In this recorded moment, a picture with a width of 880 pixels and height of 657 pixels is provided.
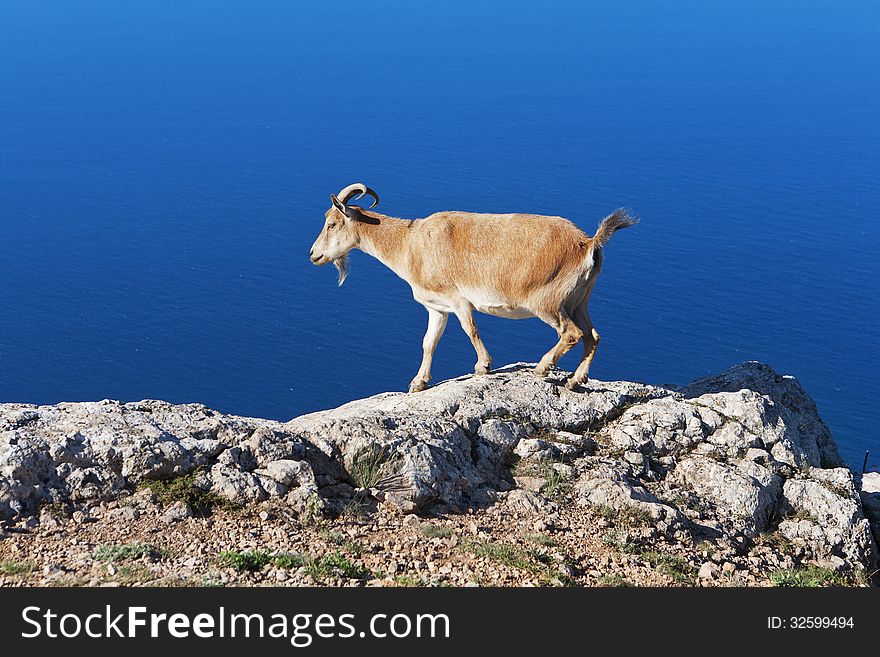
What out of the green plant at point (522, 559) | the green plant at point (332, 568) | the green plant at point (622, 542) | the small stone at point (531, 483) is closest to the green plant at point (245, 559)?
the green plant at point (332, 568)

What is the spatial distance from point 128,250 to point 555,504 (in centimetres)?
6643

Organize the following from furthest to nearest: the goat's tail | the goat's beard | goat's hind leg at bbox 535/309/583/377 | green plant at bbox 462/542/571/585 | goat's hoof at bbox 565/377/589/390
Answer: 1. the goat's beard
2. goat's hind leg at bbox 535/309/583/377
3. the goat's tail
4. goat's hoof at bbox 565/377/589/390
5. green plant at bbox 462/542/571/585

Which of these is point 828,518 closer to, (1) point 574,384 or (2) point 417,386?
(1) point 574,384

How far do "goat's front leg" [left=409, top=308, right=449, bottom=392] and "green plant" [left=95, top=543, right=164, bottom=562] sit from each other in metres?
5.85

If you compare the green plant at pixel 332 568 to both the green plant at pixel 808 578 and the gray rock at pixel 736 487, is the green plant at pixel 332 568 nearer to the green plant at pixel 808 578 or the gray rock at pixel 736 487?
the green plant at pixel 808 578

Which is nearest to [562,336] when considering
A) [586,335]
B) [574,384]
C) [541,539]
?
[586,335]

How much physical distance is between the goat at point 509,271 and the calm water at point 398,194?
31400mm

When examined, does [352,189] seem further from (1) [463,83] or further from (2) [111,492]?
(1) [463,83]

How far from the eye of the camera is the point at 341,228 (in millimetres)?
16594

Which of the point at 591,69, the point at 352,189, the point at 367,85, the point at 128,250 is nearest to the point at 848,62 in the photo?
the point at 591,69

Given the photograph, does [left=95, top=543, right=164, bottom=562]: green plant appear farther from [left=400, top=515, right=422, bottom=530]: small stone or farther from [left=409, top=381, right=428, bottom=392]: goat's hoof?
[left=409, top=381, right=428, bottom=392]: goat's hoof

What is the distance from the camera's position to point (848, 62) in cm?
13425

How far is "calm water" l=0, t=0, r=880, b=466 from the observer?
57.6 metres

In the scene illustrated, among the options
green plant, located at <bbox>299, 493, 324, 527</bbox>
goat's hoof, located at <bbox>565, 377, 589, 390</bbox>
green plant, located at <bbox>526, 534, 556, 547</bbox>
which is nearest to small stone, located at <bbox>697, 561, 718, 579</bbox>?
green plant, located at <bbox>526, 534, 556, 547</bbox>
